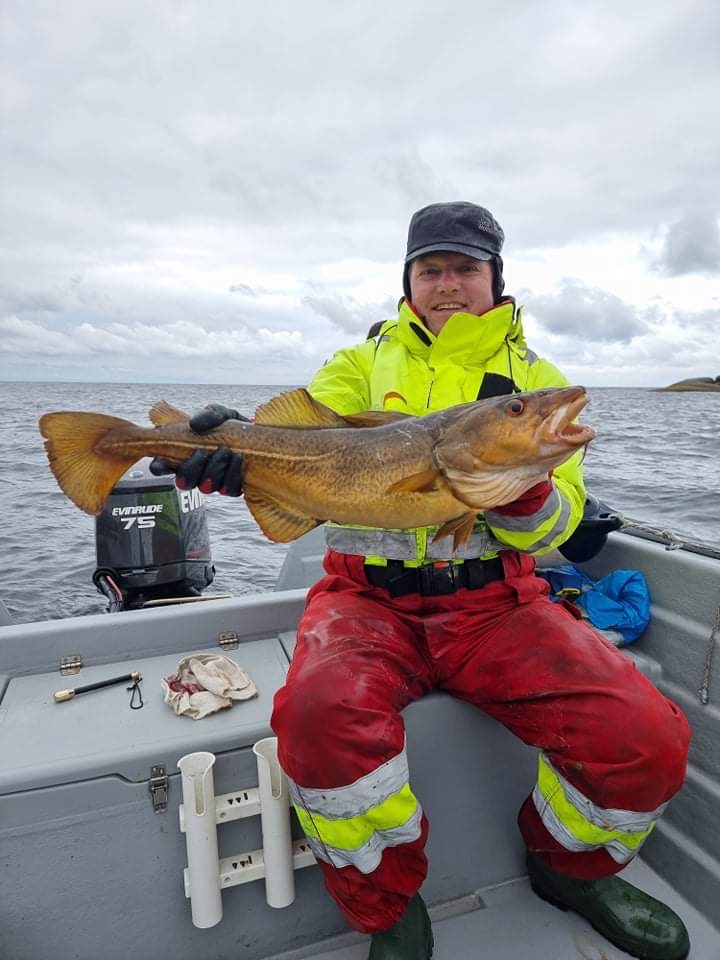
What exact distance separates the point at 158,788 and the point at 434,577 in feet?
5.28

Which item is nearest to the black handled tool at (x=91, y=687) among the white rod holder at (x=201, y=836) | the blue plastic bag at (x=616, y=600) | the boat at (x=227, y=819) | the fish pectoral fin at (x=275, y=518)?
the boat at (x=227, y=819)

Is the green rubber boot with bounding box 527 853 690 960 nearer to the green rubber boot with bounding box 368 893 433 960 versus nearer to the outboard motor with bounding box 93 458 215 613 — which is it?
the green rubber boot with bounding box 368 893 433 960

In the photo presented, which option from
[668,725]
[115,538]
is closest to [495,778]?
[668,725]

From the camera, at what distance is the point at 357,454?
297 cm

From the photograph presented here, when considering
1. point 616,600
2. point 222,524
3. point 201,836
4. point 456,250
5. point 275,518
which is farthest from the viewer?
point 222,524

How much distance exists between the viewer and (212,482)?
121 inches

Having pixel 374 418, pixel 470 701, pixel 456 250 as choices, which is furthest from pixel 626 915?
pixel 456 250

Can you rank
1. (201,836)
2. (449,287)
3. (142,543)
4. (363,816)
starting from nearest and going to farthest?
(363,816) < (201,836) < (449,287) < (142,543)

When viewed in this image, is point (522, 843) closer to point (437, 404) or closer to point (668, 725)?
point (668, 725)

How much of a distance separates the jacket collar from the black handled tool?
8.01 feet

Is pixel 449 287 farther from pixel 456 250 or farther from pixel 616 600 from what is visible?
pixel 616 600

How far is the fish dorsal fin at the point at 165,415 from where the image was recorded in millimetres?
3211

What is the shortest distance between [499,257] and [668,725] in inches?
109

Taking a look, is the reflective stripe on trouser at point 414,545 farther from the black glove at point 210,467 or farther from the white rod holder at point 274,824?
the white rod holder at point 274,824
